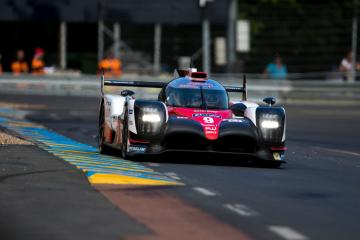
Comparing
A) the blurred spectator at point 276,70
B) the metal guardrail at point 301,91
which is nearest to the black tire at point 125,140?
the metal guardrail at point 301,91

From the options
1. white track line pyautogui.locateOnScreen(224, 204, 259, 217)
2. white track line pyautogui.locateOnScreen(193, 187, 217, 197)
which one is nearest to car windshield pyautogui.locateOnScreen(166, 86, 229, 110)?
white track line pyautogui.locateOnScreen(193, 187, 217, 197)

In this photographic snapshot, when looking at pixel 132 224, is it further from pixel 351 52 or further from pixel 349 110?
pixel 351 52

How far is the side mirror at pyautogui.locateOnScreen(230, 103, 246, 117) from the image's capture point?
57.9 ft

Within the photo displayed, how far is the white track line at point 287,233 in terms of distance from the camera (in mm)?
9414

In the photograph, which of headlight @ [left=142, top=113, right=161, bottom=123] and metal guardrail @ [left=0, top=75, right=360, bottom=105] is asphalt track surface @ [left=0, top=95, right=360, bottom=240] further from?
metal guardrail @ [left=0, top=75, right=360, bottom=105]

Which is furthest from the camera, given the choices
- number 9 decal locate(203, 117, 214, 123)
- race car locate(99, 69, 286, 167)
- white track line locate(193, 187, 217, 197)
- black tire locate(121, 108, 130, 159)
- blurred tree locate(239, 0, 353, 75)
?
blurred tree locate(239, 0, 353, 75)

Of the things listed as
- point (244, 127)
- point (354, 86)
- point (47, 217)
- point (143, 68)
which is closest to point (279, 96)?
point (354, 86)

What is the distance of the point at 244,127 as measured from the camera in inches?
659

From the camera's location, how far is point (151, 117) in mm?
16547

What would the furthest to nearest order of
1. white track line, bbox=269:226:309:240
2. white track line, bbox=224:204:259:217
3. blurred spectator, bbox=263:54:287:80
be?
blurred spectator, bbox=263:54:287:80 → white track line, bbox=224:204:259:217 → white track line, bbox=269:226:309:240

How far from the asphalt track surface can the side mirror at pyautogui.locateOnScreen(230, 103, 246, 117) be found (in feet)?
2.29

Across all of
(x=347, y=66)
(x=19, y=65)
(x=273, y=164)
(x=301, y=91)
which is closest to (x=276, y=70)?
(x=301, y=91)

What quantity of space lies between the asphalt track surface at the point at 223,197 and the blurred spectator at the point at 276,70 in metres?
21.0

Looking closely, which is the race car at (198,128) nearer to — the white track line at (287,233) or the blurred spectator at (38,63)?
the white track line at (287,233)
